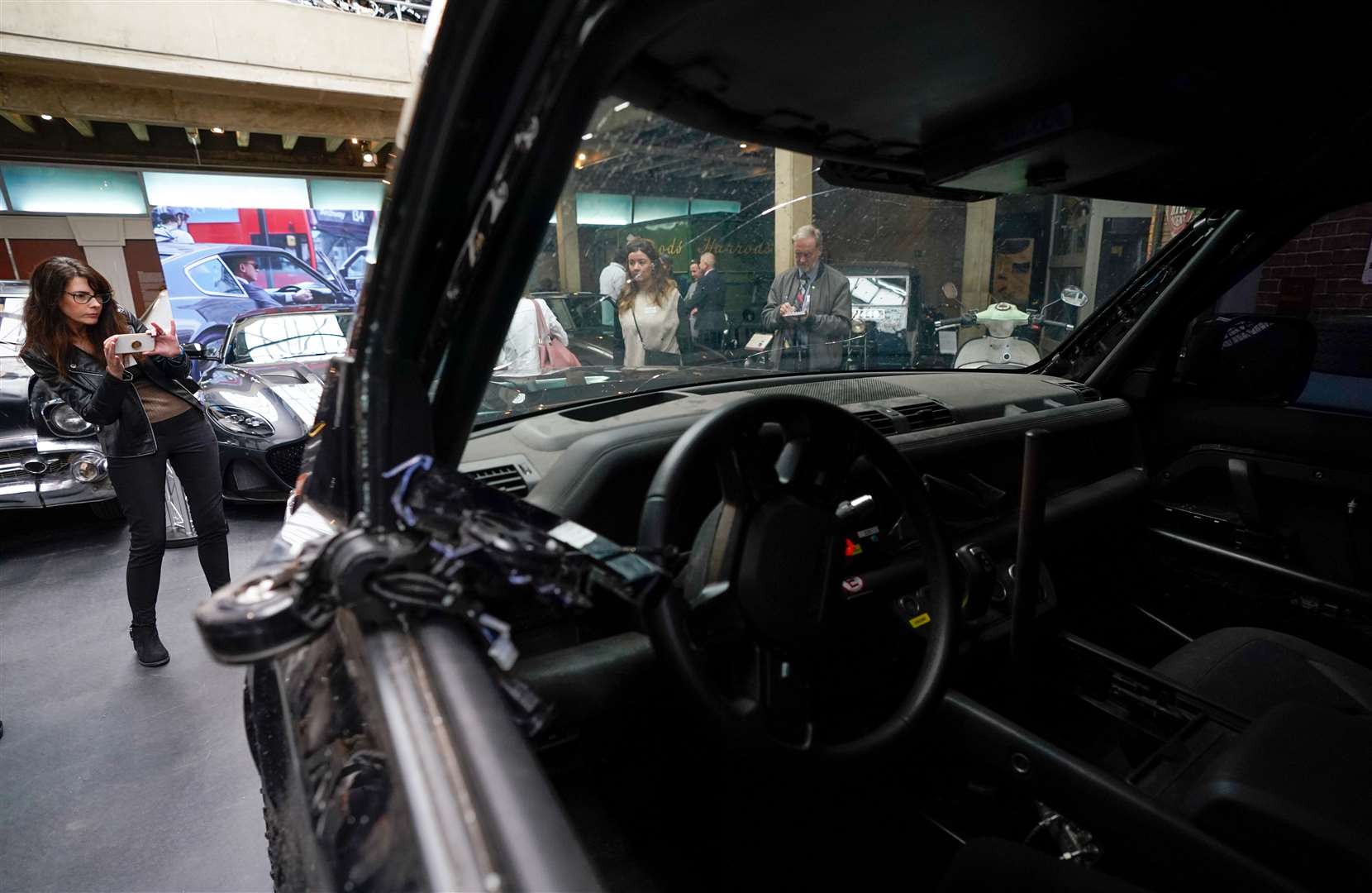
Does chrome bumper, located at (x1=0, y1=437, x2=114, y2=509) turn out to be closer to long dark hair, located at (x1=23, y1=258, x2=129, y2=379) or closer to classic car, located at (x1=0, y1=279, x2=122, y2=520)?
classic car, located at (x1=0, y1=279, x2=122, y2=520)

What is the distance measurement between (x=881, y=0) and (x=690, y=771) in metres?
1.52

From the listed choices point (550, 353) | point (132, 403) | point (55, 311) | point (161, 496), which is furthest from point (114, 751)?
point (550, 353)

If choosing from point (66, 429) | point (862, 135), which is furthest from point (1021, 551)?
point (66, 429)

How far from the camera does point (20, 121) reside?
384 inches

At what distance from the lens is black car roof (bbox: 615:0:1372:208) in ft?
3.75

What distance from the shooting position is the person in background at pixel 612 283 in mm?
1471

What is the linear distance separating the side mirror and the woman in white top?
2012 millimetres

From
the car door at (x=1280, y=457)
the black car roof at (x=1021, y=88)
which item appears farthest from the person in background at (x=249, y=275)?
the car door at (x=1280, y=457)

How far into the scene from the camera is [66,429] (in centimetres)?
447

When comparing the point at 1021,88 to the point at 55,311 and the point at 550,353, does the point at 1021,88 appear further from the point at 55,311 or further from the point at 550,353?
the point at 55,311

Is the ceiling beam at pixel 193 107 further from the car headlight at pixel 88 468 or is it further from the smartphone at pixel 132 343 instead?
the smartphone at pixel 132 343

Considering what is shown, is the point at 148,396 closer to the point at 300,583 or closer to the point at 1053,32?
the point at 300,583

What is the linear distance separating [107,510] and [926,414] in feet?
18.5

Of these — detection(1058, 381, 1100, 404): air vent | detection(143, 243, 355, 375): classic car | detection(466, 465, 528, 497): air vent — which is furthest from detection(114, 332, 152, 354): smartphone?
detection(143, 243, 355, 375): classic car
